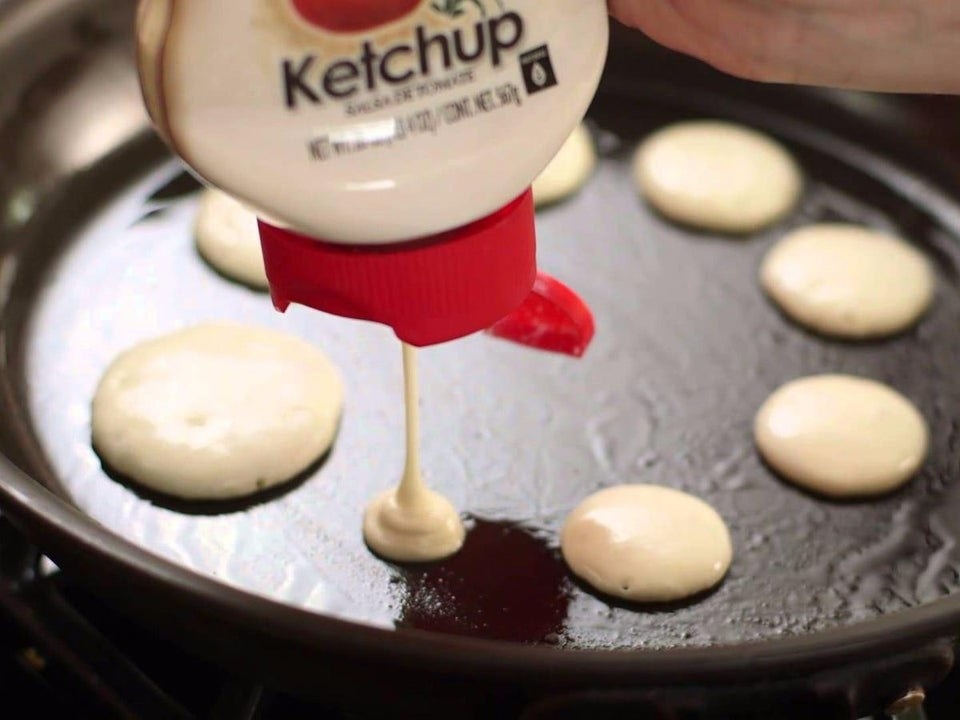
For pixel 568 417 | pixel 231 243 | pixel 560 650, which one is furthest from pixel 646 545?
pixel 231 243

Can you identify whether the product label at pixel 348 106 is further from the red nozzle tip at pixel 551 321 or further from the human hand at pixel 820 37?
the human hand at pixel 820 37

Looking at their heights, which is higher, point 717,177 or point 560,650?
point 560,650

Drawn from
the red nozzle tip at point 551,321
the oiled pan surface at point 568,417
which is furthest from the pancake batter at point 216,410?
the red nozzle tip at point 551,321

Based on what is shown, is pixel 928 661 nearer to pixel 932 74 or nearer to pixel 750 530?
pixel 750 530

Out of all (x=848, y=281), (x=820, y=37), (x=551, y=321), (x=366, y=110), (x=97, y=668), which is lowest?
(x=848, y=281)

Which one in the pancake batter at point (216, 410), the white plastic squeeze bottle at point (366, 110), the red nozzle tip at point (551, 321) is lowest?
the pancake batter at point (216, 410)

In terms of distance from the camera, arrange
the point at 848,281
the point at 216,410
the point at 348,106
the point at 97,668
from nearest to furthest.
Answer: the point at 348,106 < the point at 97,668 < the point at 216,410 < the point at 848,281

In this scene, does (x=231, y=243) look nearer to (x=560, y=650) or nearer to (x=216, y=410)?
(x=216, y=410)
